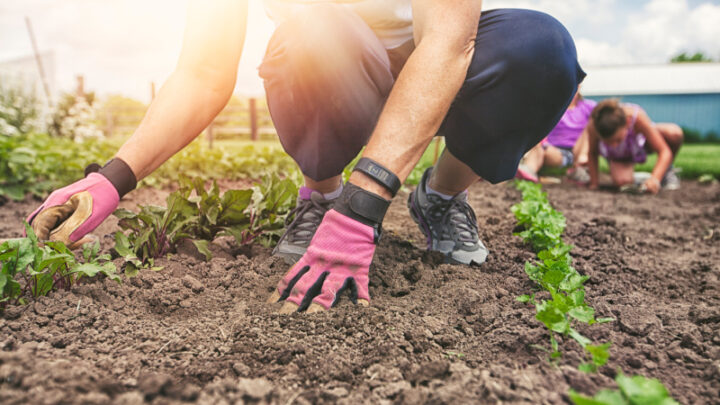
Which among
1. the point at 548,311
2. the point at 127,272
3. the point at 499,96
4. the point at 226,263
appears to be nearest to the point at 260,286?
the point at 226,263

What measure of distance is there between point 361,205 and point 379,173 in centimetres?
10

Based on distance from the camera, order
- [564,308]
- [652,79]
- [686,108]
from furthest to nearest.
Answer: [652,79]
[686,108]
[564,308]

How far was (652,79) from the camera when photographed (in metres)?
23.7

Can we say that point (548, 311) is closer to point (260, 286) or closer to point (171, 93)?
point (260, 286)

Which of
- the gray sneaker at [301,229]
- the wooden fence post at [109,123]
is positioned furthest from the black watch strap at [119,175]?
the wooden fence post at [109,123]

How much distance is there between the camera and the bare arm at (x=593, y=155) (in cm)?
622

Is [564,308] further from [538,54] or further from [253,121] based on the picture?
[253,121]

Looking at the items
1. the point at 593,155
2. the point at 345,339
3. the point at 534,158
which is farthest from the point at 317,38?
the point at 593,155

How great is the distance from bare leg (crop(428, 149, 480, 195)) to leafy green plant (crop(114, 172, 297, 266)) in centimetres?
71

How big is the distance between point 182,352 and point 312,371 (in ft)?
1.19

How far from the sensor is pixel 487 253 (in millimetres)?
2211

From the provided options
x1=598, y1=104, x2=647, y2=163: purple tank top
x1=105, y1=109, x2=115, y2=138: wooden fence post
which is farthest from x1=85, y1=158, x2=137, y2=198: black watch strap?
x1=105, y1=109, x2=115, y2=138: wooden fence post

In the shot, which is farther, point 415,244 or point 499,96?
point 415,244

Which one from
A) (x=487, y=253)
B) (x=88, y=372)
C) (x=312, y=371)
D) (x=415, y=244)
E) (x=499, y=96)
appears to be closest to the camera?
(x=88, y=372)
